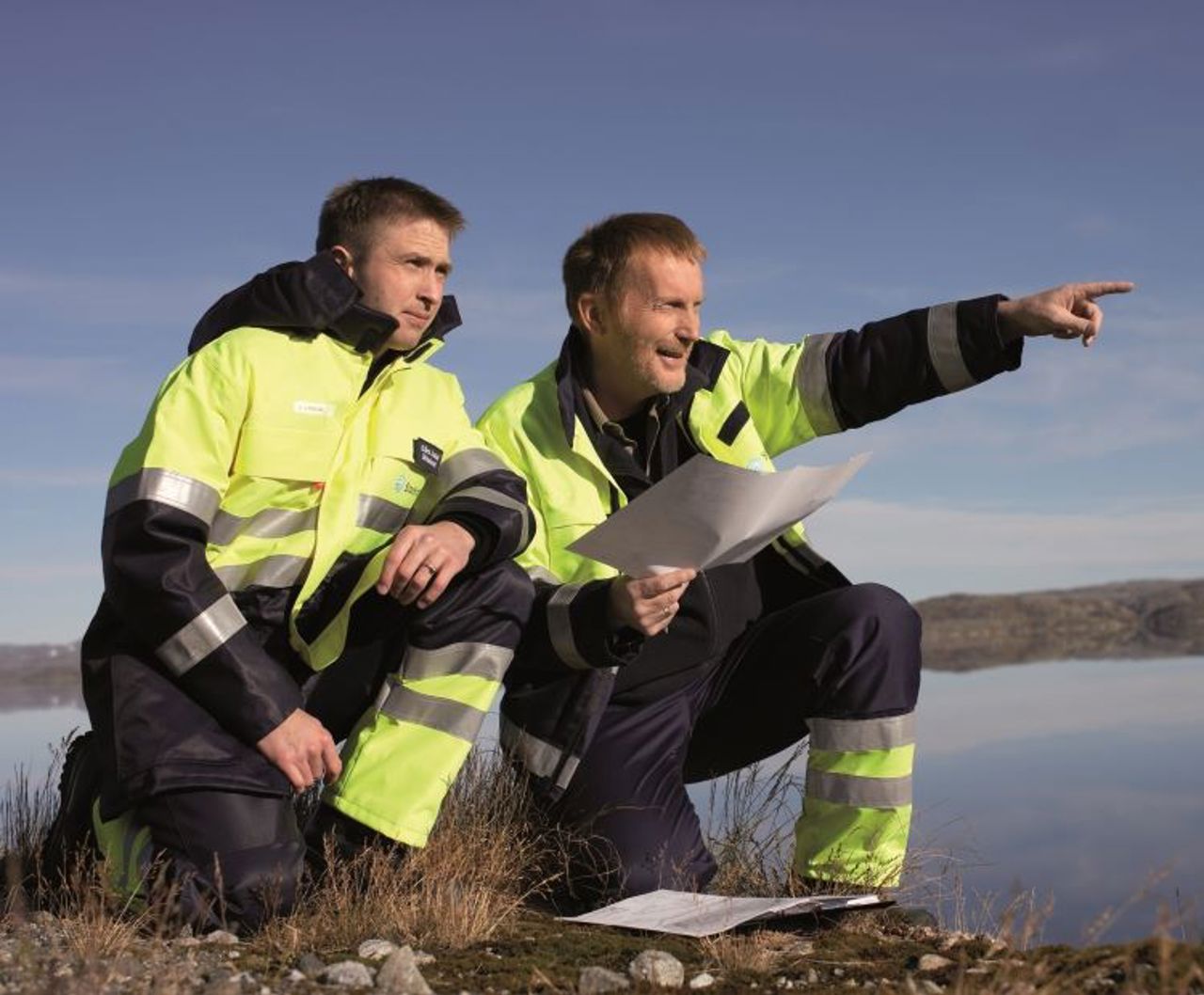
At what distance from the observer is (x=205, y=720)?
3812mm

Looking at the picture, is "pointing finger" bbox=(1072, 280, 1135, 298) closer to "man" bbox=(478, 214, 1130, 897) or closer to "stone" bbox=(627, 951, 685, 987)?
"man" bbox=(478, 214, 1130, 897)

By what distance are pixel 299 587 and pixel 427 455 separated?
21.1 inches

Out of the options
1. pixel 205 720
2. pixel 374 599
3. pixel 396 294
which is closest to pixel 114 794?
pixel 205 720

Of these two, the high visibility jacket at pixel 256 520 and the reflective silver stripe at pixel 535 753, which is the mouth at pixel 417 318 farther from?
the reflective silver stripe at pixel 535 753

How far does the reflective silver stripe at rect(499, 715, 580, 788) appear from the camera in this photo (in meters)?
4.36

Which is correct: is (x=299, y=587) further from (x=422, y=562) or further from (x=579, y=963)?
(x=579, y=963)

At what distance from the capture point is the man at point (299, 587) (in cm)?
373

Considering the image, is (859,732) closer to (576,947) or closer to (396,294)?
(576,947)

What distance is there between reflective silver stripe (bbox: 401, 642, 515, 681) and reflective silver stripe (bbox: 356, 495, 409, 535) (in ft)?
1.24

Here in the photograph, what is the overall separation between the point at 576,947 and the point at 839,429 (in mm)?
2011

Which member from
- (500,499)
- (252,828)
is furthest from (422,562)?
(252,828)

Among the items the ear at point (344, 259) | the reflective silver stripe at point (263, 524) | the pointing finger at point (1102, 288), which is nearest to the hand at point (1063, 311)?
the pointing finger at point (1102, 288)

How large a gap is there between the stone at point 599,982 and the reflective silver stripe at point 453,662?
106 centimetres

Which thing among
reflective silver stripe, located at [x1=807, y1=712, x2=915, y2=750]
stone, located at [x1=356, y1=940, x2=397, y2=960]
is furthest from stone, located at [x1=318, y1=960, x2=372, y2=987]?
reflective silver stripe, located at [x1=807, y1=712, x2=915, y2=750]
